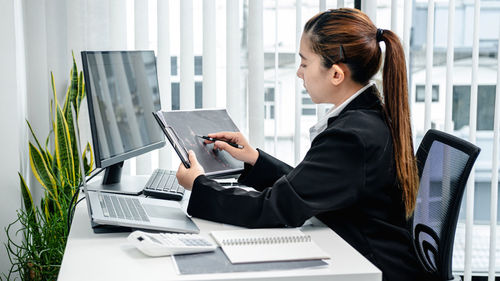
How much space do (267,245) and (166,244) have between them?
21 cm

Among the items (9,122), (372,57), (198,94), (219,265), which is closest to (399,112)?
(372,57)

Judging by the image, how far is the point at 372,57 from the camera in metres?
1.48

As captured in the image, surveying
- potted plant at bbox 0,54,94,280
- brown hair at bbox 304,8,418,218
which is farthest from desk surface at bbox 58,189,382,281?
potted plant at bbox 0,54,94,280

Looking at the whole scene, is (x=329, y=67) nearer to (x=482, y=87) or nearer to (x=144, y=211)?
(x=144, y=211)

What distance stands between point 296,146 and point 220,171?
3.07ft

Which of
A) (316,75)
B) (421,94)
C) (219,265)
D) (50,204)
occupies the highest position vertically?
(316,75)

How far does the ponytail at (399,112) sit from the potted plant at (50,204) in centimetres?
123

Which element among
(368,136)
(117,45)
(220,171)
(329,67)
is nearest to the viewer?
(368,136)

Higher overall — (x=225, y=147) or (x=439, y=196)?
(x=225, y=147)

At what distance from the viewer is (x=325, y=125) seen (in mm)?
1562

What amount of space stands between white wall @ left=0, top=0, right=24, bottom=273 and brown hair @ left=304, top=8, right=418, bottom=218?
1312 millimetres

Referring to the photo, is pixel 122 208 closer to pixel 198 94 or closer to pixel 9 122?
pixel 9 122

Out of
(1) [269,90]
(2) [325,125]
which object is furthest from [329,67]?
(1) [269,90]

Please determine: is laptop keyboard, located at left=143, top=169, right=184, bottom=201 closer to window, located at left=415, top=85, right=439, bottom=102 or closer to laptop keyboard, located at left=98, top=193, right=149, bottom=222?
laptop keyboard, located at left=98, top=193, right=149, bottom=222
